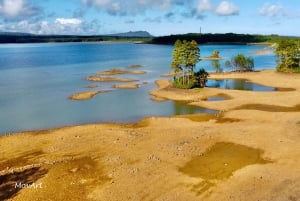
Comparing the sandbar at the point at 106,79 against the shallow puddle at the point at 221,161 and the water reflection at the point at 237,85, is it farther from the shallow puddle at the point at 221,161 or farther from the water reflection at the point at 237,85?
the shallow puddle at the point at 221,161

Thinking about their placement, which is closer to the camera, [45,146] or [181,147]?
[181,147]

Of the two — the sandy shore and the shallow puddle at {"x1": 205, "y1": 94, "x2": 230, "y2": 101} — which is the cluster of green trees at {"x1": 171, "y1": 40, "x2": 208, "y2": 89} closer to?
the shallow puddle at {"x1": 205, "y1": 94, "x2": 230, "y2": 101}

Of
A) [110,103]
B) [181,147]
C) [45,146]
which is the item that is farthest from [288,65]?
[45,146]

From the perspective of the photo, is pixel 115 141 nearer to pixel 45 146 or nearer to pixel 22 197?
pixel 45 146

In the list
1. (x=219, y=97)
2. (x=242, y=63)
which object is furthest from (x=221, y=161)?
(x=242, y=63)

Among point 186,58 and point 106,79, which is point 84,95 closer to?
point 186,58

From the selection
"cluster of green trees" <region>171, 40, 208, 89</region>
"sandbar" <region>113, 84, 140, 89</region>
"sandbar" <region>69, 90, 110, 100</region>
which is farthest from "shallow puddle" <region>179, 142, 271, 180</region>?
"sandbar" <region>113, 84, 140, 89</region>
